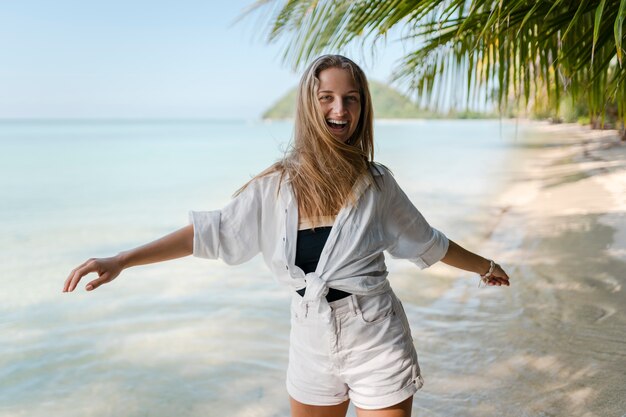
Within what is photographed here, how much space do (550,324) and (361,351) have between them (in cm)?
366

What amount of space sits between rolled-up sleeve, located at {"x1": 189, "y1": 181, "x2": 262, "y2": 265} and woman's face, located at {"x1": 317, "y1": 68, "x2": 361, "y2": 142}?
0.95ft

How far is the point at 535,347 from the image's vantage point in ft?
14.9

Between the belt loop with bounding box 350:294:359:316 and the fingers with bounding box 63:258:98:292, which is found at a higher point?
the fingers with bounding box 63:258:98:292

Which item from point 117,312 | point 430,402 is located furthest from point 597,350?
point 117,312

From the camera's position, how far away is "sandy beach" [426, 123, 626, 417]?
374 cm

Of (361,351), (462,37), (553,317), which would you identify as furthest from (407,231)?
(553,317)

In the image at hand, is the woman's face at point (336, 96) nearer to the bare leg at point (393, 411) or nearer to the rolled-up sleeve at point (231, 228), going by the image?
the rolled-up sleeve at point (231, 228)

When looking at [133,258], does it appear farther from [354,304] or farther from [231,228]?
[354,304]

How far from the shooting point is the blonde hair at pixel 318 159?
1830 millimetres

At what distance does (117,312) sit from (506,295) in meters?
4.00

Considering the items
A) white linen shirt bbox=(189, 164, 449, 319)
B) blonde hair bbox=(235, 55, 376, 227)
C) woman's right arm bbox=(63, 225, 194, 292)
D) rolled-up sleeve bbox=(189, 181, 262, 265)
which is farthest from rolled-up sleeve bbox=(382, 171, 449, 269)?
woman's right arm bbox=(63, 225, 194, 292)

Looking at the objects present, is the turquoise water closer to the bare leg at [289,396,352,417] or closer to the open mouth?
the open mouth

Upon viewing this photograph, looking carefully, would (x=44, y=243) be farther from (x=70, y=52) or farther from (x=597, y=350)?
(x=70, y=52)

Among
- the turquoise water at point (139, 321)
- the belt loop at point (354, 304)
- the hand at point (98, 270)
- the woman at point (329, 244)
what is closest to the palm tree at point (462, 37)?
the turquoise water at point (139, 321)
